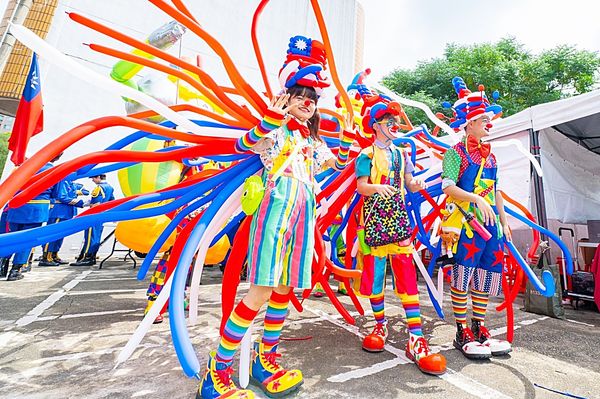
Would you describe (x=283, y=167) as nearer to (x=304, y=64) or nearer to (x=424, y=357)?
(x=304, y=64)

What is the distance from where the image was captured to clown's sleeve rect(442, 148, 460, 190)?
7.40 ft

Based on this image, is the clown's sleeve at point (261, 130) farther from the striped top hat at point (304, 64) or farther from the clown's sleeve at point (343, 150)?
the clown's sleeve at point (343, 150)

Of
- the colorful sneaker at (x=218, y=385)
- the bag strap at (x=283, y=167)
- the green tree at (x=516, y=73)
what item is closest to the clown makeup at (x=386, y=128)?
the bag strap at (x=283, y=167)

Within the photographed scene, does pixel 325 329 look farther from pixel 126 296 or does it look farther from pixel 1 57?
pixel 1 57

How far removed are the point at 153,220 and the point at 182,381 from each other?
1.72m

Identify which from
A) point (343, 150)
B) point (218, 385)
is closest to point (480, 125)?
point (343, 150)

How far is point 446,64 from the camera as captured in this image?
15320 mm

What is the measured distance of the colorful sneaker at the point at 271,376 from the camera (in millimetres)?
1513

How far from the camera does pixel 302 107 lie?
1.58m

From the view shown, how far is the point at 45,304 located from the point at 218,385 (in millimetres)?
2597

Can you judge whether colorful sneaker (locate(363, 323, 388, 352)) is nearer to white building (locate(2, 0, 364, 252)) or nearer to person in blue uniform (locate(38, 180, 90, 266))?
person in blue uniform (locate(38, 180, 90, 266))

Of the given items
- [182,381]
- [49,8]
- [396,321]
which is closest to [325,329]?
[396,321]

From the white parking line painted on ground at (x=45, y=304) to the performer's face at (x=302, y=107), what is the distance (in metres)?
2.56

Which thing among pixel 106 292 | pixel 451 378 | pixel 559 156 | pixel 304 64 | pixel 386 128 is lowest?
pixel 451 378
